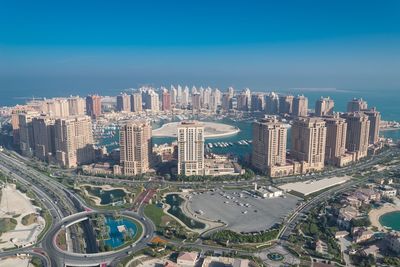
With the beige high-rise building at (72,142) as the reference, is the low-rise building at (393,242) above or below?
below

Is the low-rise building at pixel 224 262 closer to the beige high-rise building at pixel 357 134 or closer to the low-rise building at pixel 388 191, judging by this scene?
the low-rise building at pixel 388 191

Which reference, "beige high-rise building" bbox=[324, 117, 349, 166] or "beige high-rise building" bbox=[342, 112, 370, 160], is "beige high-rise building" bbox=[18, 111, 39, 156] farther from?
"beige high-rise building" bbox=[342, 112, 370, 160]

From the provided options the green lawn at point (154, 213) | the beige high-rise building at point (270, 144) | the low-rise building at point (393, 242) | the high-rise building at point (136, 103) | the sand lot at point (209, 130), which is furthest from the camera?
the high-rise building at point (136, 103)

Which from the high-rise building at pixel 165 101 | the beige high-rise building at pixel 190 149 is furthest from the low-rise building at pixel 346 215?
the high-rise building at pixel 165 101

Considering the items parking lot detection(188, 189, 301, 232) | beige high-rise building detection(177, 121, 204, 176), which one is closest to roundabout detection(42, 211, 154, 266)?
parking lot detection(188, 189, 301, 232)

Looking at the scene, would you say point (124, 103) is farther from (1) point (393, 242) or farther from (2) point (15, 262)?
(1) point (393, 242)

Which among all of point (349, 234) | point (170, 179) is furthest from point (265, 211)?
point (170, 179)

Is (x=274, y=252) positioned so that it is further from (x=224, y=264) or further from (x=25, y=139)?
(x=25, y=139)
